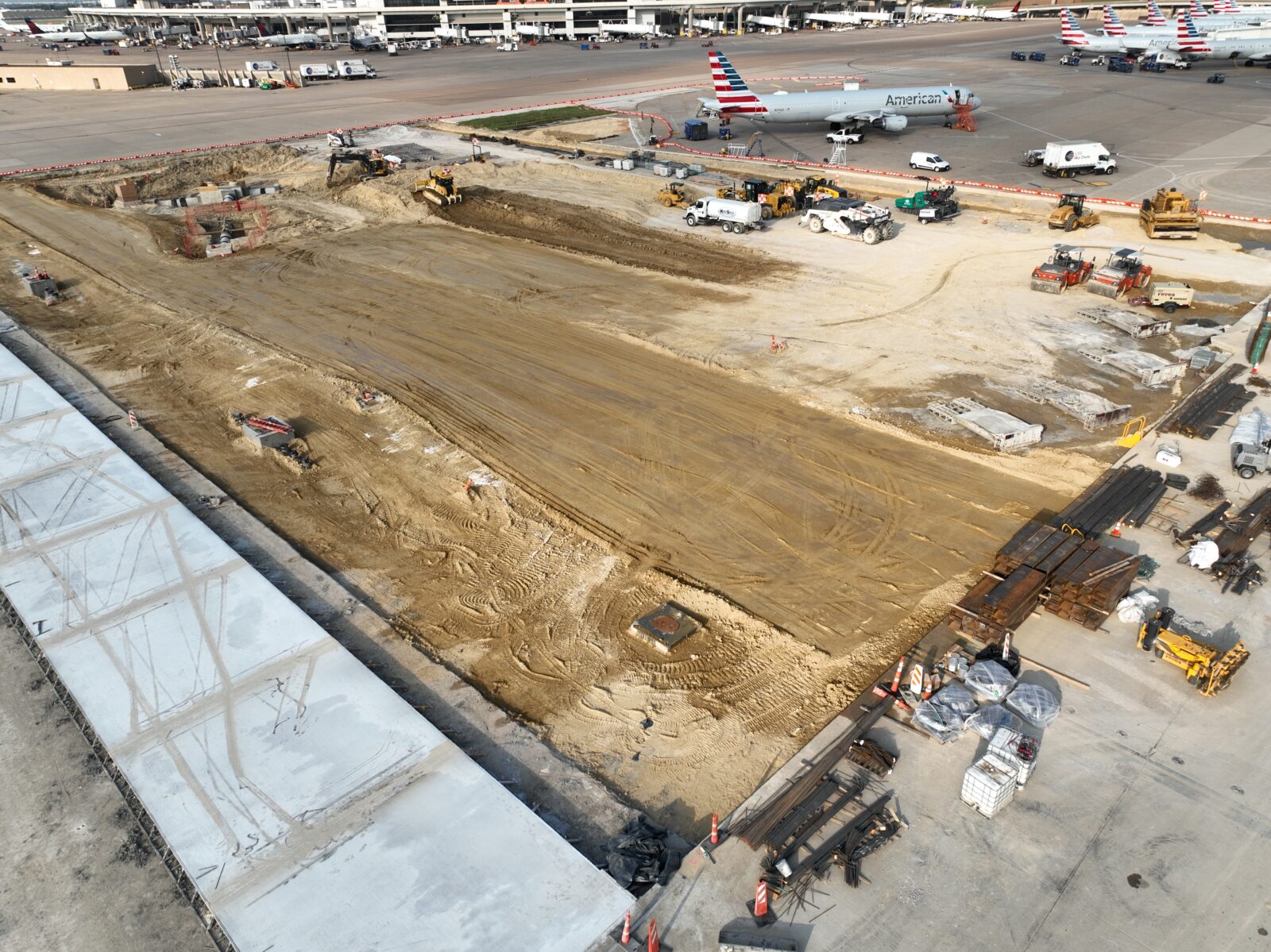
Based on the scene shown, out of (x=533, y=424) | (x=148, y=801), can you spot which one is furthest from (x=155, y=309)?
(x=148, y=801)

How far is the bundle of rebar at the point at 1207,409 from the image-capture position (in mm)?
22203

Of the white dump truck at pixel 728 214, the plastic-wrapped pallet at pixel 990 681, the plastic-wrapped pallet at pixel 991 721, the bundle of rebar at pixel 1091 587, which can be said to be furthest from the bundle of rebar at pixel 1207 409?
the white dump truck at pixel 728 214

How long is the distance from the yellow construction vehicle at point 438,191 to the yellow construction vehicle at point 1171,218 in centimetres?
3489

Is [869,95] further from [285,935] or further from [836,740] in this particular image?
[285,935]

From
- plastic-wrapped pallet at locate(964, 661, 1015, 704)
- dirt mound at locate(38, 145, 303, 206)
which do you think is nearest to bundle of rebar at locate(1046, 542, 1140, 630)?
plastic-wrapped pallet at locate(964, 661, 1015, 704)

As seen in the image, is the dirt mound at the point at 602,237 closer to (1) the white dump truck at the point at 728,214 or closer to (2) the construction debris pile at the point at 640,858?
(1) the white dump truck at the point at 728,214

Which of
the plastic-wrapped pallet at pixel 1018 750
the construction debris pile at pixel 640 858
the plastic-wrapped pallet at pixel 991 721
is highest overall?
the plastic-wrapped pallet at pixel 1018 750

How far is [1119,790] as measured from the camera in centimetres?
1230

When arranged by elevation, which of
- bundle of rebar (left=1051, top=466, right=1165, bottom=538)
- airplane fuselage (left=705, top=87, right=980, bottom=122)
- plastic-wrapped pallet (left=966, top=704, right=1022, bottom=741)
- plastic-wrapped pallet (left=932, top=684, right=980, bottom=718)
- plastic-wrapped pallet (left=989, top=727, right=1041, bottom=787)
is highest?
airplane fuselage (left=705, top=87, right=980, bottom=122)

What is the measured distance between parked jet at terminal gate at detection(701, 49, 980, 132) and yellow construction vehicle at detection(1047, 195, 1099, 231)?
20294 millimetres

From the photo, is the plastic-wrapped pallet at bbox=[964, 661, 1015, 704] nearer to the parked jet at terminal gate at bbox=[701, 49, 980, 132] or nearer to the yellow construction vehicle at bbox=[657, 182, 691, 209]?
the yellow construction vehicle at bbox=[657, 182, 691, 209]

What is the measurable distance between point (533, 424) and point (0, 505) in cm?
1322

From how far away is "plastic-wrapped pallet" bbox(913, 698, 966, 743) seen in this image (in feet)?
43.6

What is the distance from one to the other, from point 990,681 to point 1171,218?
1306 inches
